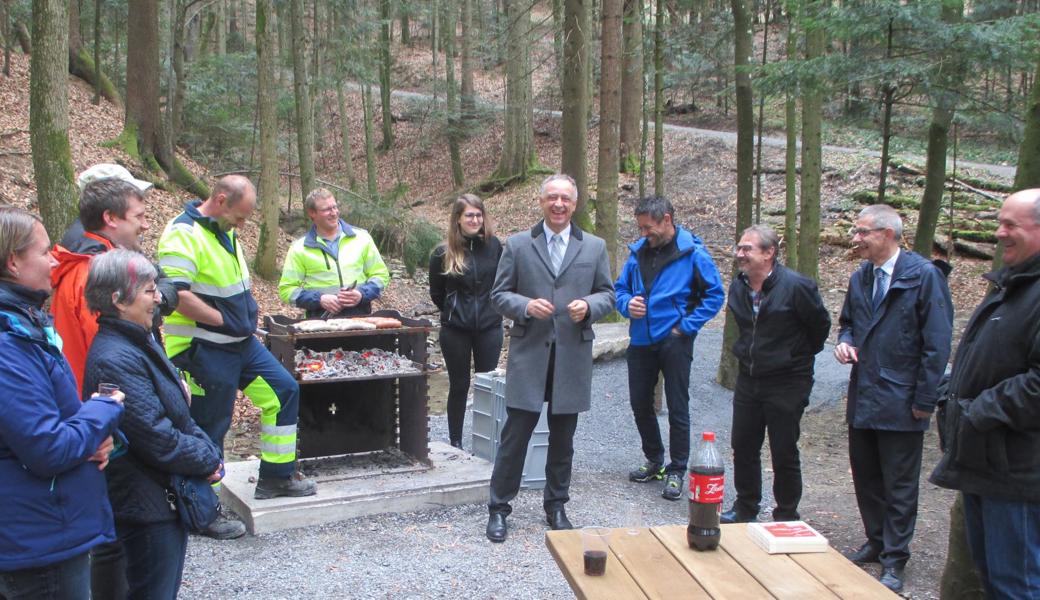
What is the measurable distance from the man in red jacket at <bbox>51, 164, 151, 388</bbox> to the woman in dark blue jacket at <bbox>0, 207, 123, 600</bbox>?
3.81 feet

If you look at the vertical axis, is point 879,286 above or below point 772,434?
above

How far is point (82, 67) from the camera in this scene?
19266 millimetres

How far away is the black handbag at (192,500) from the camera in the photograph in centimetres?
306

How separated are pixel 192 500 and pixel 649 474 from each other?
4.02 meters

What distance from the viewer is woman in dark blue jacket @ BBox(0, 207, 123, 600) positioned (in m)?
2.50

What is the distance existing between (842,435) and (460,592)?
17.7 ft

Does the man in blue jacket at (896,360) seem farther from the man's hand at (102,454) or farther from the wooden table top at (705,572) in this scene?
the man's hand at (102,454)

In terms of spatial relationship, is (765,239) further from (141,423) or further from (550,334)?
(141,423)

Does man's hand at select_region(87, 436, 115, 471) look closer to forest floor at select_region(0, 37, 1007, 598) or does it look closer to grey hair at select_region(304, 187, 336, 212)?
grey hair at select_region(304, 187, 336, 212)

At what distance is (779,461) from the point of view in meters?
5.26

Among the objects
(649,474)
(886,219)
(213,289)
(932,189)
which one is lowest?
(649,474)

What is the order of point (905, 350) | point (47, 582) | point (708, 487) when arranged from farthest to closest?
1. point (905, 350)
2. point (708, 487)
3. point (47, 582)

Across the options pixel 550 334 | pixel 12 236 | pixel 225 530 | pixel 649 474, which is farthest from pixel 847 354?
pixel 12 236

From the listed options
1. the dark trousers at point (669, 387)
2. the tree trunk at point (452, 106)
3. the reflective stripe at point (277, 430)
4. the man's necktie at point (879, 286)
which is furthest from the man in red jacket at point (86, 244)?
the tree trunk at point (452, 106)
